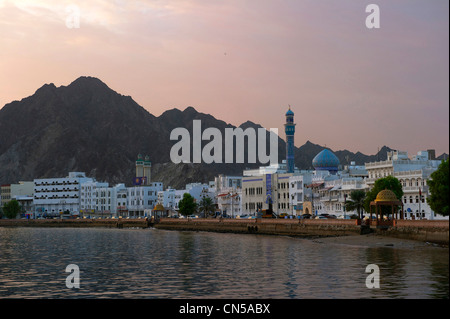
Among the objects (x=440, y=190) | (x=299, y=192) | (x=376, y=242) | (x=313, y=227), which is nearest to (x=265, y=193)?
Answer: (x=299, y=192)

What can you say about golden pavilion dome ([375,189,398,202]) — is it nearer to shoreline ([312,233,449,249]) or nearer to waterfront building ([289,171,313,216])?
shoreline ([312,233,449,249])

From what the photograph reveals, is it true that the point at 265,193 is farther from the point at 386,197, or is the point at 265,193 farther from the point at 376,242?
the point at 376,242

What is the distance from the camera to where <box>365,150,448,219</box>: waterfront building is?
115 m

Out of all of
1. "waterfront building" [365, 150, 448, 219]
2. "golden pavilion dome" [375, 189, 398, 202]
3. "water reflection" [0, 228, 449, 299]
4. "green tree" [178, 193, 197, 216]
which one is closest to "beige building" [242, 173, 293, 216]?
"green tree" [178, 193, 197, 216]

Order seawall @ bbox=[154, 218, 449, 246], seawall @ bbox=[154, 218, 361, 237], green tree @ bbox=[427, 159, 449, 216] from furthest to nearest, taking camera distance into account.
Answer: seawall @ bbox=[154, 218, 361, 237], seawall @ bbox=[154, 218, 449, 246], green tree @ bbox=[427, 159, 449, 216]

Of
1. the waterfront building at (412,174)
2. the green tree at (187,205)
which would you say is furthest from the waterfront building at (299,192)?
the green tree at (187,205)

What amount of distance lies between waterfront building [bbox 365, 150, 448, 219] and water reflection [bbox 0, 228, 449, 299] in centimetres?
4627

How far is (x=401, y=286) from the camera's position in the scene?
3975 centimetres

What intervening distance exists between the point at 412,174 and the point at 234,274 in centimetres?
7911

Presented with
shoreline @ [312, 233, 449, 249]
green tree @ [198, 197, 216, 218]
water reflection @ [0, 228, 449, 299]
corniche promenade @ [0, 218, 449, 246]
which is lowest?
water reflection @ [0, 228, 449, 299]

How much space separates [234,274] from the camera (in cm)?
4888

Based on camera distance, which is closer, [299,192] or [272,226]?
[272,226]
